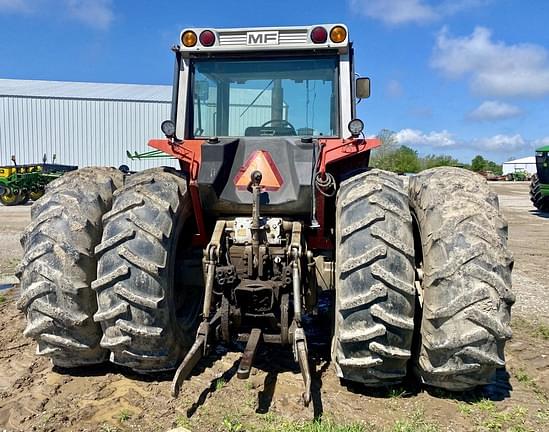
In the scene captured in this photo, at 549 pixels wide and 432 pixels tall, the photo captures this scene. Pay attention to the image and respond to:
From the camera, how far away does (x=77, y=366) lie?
3.92 meters

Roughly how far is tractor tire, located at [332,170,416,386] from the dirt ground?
27 centimetres

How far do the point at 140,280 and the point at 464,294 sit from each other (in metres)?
2.06

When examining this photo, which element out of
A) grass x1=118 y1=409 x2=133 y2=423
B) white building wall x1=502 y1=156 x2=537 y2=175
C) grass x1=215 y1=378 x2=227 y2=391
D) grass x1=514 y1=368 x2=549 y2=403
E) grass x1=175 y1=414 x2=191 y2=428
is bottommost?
grass x1=514 y1=368 x2=549 y2=403

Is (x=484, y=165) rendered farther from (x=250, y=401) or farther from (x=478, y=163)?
(x=250, y=401)

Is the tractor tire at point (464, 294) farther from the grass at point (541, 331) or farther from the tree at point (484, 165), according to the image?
the tree at point (484, 165)

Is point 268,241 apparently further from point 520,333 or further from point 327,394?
point 520,333

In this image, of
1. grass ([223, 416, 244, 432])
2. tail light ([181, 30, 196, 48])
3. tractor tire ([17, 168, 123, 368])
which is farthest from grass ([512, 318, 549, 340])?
tail light ([181, 30, 196, 48])

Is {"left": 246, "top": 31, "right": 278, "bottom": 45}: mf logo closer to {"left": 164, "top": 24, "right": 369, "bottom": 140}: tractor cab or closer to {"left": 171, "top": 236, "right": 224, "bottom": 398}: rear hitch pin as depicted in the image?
{"left": 164, "top": 24, "right": 369, "bottom": 140}: tractor cab

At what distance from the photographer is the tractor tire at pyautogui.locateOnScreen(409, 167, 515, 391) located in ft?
10.1

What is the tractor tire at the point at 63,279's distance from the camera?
11.5ft

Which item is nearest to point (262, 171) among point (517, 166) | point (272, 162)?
point (272, 162)

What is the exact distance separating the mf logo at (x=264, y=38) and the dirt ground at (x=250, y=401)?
8.63ft

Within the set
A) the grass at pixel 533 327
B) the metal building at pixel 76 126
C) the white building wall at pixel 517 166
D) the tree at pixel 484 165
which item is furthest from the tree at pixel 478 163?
the grass at pixel 533 327

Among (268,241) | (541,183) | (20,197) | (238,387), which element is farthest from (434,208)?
(20,197)
